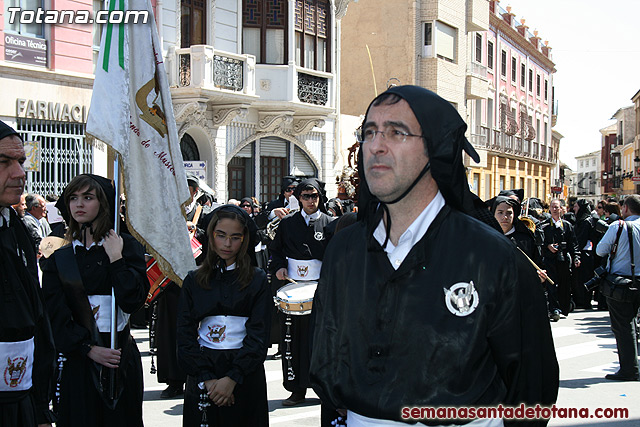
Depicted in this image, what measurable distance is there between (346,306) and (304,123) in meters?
22.7

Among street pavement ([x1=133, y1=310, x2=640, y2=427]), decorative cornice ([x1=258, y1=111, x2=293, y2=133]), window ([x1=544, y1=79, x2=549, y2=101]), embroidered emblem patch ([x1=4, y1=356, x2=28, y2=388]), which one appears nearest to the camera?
embroidered emblem patch ([x1=4, y1=356, x2=28, y2=388])

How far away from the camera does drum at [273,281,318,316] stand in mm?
7961

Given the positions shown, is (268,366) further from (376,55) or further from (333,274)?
(376,55)

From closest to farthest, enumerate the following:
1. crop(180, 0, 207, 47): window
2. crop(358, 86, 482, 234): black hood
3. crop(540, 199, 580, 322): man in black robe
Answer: crop(358, 86, 482, 234): black hood, crop(540, 199, 580, 322): man in black robe, crop(180, 0, 207, 47): window

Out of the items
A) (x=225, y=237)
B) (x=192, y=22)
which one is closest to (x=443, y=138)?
(x=225, y=237)

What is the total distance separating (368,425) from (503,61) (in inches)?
1869

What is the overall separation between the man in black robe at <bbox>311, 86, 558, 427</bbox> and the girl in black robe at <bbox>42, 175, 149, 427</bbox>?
2222 millimetres

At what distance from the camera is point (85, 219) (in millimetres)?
4941

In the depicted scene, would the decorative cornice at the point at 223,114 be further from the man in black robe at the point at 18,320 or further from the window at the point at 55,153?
the man in black robe at the point at 18,320

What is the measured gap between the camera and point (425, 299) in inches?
105

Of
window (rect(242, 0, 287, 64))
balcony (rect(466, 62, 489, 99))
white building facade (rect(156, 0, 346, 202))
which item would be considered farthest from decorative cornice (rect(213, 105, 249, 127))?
balcony (rect(466, 62, 489, 99))

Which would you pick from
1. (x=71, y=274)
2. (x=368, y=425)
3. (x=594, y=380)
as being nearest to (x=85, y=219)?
(x=71, y=274)

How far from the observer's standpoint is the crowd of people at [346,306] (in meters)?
2.66

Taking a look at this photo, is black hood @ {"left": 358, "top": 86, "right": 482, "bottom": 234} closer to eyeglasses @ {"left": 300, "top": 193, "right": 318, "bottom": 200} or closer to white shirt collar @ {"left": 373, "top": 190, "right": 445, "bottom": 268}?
white shirt collar @ {"left": 373, "top": 190, "right": 445, "bottom": 268}
